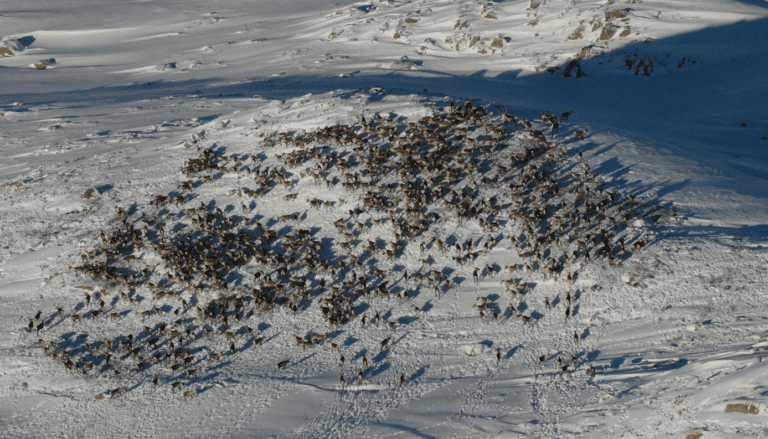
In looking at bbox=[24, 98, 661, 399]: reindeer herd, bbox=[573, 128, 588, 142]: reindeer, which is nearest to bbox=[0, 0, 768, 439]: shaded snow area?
bbox=[24, 98, 661, 399]: reindeer herd

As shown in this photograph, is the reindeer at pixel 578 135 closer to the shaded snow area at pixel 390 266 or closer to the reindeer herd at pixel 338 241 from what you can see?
the shaded snow area at pixel 390 266

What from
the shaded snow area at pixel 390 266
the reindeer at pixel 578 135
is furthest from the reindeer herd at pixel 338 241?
the reindeer at pixel 578 135

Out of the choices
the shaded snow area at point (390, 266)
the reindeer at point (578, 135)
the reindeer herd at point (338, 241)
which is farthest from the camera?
the reindeer at point (578, 135)

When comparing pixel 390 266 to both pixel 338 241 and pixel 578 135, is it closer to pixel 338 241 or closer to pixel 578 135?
pixel 338 241

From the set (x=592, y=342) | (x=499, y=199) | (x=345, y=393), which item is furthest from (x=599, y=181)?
(x=345, y=393)

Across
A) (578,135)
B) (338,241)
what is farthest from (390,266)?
(578,135)

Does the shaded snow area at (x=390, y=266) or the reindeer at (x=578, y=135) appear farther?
the reindeer at (x=578, y=135)
